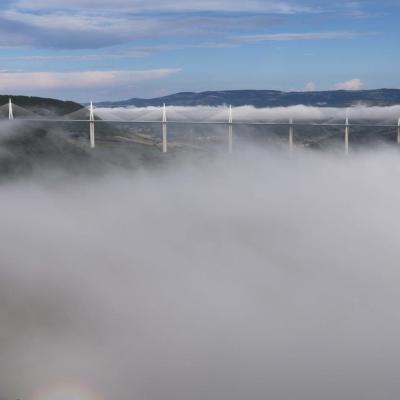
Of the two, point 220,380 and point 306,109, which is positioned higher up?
point 306,109

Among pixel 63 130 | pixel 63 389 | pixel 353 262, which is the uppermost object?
pixel 63 130

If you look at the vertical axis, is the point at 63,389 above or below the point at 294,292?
above

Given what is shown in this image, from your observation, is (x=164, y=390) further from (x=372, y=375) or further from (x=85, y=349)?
(x=372, y=375)

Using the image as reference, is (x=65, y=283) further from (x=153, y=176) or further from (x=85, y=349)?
(x=153, y=176)

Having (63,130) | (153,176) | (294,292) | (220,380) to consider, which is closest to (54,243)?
(153,176)

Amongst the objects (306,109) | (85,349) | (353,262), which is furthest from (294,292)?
(85,349)

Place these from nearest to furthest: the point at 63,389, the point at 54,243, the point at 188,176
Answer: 1. the point at 63,389
2. the point at 54,243
3. the point at 188,176

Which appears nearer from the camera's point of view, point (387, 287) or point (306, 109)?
point (306, 109)

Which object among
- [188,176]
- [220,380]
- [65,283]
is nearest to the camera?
[220,380]

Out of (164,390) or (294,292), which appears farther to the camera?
(294,292)
